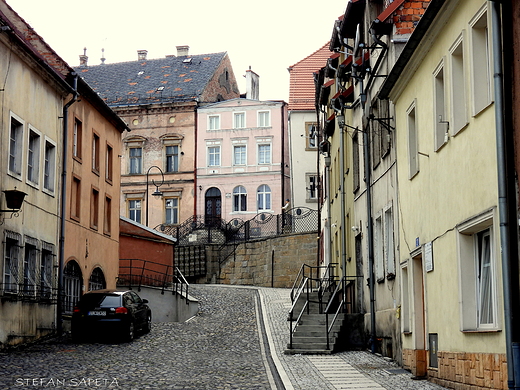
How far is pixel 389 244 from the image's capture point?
19359 mm

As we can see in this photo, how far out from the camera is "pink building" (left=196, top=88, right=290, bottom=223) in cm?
5641

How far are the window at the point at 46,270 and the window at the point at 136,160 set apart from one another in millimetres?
32835

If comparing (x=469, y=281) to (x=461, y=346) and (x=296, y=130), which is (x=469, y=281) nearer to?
(x=461, y=346)

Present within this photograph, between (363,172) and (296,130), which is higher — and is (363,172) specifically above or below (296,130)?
below

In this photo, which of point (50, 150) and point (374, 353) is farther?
point (50, 150)

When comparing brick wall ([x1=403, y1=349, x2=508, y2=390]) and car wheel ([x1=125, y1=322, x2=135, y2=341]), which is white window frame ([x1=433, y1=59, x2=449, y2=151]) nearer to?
brick wall ([x1=403, y1=349, x2=508, y2=390])

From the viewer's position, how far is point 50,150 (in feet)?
86.1

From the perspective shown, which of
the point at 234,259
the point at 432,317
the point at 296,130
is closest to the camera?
the point at 432,317

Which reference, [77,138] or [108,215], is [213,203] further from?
[77,138]

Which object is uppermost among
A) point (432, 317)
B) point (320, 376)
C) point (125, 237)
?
point (125, 237)

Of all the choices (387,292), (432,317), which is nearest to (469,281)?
(432,317)

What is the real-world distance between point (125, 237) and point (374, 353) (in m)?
17.7

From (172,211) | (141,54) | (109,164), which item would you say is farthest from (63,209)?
(141,54)

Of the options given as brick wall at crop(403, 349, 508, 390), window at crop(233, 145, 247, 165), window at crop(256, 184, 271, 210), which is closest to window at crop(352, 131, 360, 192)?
brick wall at crop(403, 349, 508, 390)
